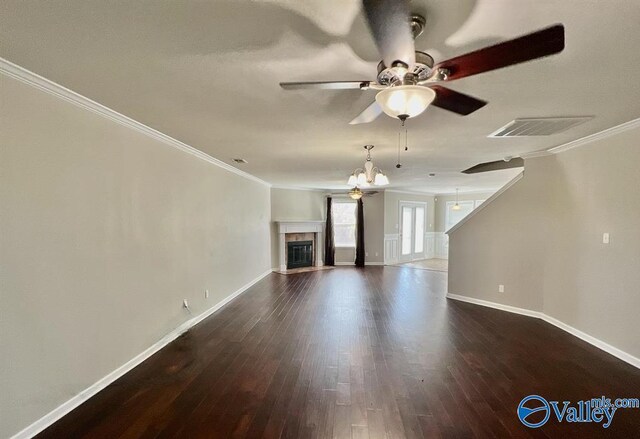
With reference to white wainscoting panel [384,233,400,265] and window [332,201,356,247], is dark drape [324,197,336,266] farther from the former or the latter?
white wainscoting panel [384,233,400,265]

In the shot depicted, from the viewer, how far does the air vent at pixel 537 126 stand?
2.71 meters

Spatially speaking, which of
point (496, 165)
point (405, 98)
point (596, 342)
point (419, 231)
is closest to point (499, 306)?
point (596, 342)

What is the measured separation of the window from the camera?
9352mm

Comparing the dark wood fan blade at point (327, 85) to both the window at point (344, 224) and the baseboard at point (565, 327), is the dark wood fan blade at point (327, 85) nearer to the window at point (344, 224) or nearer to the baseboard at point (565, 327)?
the baseboard at point (565, 327)

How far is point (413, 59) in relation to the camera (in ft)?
4.09

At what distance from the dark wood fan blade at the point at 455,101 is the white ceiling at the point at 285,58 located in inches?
9.7

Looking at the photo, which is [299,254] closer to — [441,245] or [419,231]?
[419,231]

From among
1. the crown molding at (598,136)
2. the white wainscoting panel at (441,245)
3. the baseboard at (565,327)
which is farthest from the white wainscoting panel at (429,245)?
the crown molding at (598,136)

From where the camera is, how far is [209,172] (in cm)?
443

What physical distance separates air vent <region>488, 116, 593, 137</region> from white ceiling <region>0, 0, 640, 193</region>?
12 centimetres

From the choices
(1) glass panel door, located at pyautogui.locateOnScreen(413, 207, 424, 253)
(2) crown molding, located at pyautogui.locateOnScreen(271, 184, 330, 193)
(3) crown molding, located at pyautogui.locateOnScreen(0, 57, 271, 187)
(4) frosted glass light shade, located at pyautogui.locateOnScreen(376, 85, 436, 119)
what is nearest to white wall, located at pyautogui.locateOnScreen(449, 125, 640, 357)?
(4) frosted glass light shade, located at pyautogui.locateOnScreen(376, 85, 436, 119)

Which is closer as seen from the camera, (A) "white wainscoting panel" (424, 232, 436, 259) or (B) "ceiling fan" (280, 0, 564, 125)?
(B) "ceiling fan" (280, 0, 564, 125)

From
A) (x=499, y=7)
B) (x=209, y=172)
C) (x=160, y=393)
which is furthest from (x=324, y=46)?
(x=209, y=172)

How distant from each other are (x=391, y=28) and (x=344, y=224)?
27.5 feet
